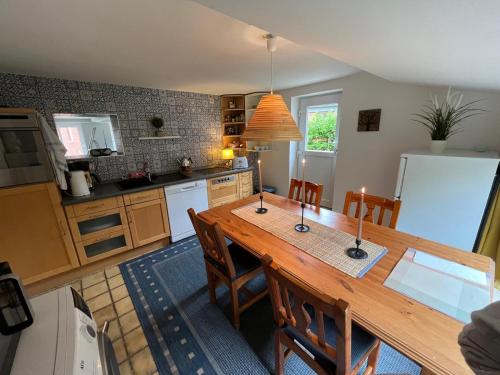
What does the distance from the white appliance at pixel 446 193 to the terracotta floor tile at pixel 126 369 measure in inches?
97.8

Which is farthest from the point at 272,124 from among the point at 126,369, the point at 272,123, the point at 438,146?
the point at 126,369

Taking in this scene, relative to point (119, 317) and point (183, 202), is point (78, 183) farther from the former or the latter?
point (119, 317)

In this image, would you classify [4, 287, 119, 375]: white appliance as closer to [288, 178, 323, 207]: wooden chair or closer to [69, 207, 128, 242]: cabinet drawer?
[69, 207, 128, 242]: cabinet drawer

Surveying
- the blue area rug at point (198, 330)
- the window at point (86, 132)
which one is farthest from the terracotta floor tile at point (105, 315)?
the window at point (86, 132)

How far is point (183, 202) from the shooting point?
2.73 metres

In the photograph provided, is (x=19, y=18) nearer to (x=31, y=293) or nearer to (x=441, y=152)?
(x=31, y=293)

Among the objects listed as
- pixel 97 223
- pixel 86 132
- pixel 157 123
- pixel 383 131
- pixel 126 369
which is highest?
pixel 157 123

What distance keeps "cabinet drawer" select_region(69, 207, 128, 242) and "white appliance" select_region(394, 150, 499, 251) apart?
115 inches

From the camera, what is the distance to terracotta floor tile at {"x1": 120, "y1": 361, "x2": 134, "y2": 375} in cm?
129

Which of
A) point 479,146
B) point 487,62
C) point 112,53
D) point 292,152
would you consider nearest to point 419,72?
point 487,62

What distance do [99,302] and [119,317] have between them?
1.06 ft

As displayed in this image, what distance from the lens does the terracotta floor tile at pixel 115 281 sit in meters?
2.04

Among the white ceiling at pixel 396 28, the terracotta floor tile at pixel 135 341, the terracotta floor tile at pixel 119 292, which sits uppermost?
the white ceiling at pixel 396 28

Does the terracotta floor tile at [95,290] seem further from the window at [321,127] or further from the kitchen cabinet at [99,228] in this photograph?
the window at [321,127]
